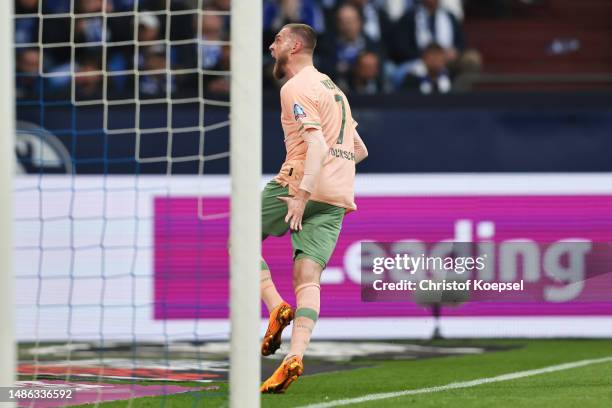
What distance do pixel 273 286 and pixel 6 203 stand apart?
2.62 metres

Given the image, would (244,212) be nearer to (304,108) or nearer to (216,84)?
(304,108)

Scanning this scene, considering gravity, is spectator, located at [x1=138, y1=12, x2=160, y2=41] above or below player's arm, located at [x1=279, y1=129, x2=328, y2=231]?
above

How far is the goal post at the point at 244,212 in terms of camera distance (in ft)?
20.1

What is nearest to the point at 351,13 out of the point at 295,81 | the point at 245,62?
the point at 295,81

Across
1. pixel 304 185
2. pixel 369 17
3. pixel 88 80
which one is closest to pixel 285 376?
pixel 304 185

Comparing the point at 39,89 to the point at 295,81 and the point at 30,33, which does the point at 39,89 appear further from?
the point at 295,81

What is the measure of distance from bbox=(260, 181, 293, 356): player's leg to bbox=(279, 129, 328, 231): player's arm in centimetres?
41

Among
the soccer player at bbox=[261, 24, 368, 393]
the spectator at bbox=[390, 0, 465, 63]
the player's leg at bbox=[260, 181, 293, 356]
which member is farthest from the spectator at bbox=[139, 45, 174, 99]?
the soccer player at bbox=[261, 24, 368, 393]

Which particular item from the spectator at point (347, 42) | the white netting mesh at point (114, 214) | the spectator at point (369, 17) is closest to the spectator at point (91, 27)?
the white netting mesh at point (114, 214)

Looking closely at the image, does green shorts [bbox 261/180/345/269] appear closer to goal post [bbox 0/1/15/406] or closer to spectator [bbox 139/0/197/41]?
goal post [bbox 0/1/15/406]

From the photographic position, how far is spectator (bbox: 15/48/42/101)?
11.8 meters

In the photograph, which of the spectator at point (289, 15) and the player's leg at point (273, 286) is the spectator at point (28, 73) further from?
the player's leg at point (273, 286)

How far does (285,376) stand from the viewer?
7562 mm

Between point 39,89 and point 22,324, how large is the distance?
78.6 inches
